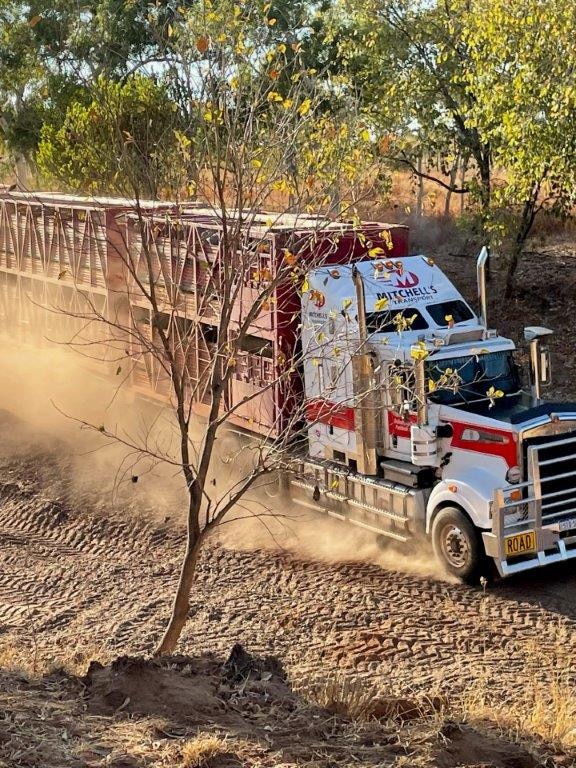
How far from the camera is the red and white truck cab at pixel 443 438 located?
10109 millimetres

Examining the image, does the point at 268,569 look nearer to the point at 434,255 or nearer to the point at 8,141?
the point at 434,255

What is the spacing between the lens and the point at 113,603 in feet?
34.9

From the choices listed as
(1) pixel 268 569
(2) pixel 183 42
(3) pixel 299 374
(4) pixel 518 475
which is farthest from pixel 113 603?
(2) pixel 183 42

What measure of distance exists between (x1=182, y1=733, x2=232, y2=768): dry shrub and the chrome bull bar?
5.11 m

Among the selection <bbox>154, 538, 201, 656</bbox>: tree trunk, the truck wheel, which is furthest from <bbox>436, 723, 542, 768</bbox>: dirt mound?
the truck wheel

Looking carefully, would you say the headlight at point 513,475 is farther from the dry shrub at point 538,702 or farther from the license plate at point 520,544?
the dry shrub at point 538,702

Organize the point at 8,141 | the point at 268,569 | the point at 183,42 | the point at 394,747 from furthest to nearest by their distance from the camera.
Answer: the point at 8,141 < the point at 268,569 < the point at 183,42 < the point at 394,747

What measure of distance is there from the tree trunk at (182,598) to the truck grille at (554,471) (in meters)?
3.95

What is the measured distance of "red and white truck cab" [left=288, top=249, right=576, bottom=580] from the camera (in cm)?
1011

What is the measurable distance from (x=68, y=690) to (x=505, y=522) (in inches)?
198

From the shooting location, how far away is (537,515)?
1008 cm

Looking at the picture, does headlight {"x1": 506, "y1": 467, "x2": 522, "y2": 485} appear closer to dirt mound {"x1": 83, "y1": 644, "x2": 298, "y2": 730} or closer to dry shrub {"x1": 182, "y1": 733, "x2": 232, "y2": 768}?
dirt mound {"x1": 83, "y1": 644, "x2": 298, "y2": 730}

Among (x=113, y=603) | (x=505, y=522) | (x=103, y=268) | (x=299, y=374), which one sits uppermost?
(x=103, y=268)

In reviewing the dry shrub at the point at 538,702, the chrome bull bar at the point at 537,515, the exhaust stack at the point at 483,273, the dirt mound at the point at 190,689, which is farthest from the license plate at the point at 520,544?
the dirt mound at the point at 190,689
